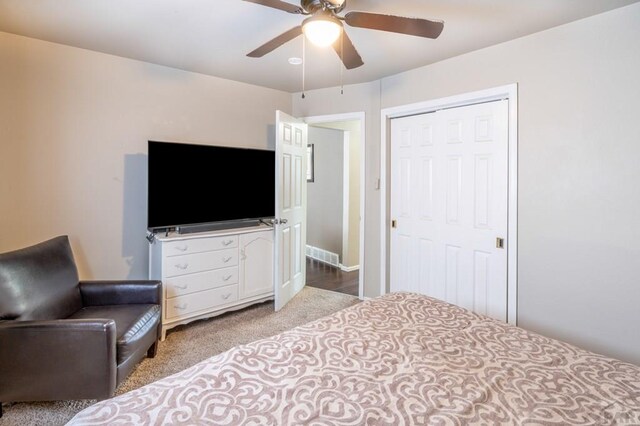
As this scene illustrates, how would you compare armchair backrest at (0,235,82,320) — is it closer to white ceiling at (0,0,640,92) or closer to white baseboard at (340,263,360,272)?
white ceiling at (0,0,640,92)

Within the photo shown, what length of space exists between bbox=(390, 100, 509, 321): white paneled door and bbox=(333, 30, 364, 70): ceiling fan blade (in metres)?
1.34

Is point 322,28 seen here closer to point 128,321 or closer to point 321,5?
point 321,5

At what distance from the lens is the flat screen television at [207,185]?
10.1 feet

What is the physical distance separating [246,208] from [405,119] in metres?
1.88

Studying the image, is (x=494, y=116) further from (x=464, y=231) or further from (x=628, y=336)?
(x=628, y=336)

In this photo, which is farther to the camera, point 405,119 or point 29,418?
point 405,119

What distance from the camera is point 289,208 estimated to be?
12.4 ft

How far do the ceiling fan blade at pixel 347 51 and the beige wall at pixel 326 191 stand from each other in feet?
10.2

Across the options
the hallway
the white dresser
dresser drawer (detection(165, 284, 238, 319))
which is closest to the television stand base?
the white dresser

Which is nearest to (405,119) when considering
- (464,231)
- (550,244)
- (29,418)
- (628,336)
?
(464,231)

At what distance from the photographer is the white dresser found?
301 centimetres

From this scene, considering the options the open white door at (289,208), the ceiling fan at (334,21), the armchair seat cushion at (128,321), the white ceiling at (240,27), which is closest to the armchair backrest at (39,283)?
the armchair seat cushion at (128,321)

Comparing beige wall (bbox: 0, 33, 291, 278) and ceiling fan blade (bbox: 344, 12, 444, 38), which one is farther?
beige wall (bbox: 0, 33, 291, 278)

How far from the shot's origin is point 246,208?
3.70 metres
